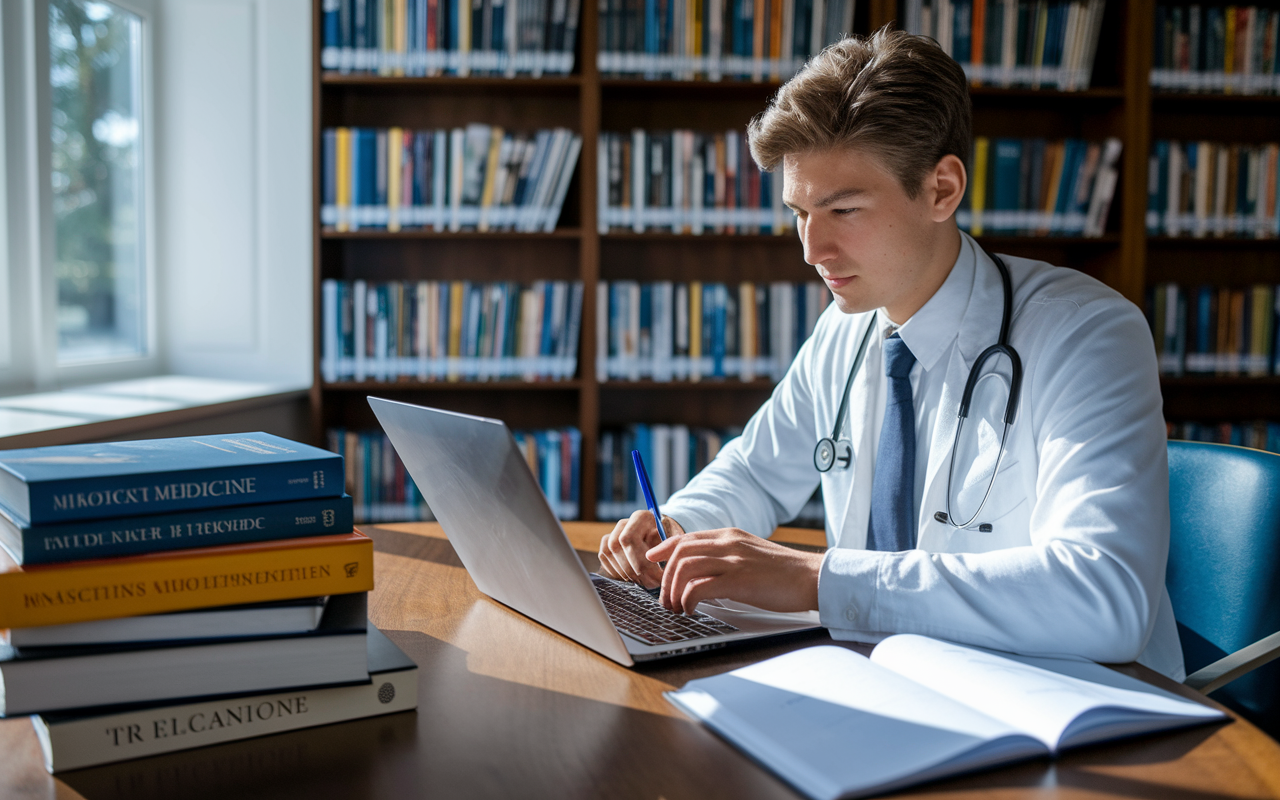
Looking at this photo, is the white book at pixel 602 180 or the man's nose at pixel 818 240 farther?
the white book at pixel 602 180

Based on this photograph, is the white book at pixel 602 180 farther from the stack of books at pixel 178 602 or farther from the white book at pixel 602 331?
the stack of books at pixel 178 602

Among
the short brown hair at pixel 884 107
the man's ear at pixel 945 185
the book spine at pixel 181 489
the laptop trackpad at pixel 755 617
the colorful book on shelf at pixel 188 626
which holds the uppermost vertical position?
the short brown hair at pixel 884 107

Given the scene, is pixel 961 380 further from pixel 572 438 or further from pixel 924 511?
pixel 572 438

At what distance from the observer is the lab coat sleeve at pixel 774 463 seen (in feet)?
4.83

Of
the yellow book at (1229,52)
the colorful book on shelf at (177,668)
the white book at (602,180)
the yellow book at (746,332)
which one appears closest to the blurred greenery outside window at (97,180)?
the white book at (602,180)

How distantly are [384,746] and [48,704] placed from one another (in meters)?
0.23

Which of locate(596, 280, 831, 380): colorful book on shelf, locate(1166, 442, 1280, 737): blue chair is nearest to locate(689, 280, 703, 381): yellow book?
locate(596, 280, 831, 380): colorful book on shelf

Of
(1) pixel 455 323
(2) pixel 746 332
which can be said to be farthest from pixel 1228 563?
(1) pixel 455 323

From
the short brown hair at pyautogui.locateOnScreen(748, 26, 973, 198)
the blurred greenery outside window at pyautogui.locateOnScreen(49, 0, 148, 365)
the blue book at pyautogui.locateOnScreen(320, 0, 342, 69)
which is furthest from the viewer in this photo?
the blue book at pyautogui.locateOnScreen(320, 0, 342, 69)

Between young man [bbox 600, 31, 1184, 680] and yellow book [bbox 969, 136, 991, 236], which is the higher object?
yellow book [bbox 969, 136, 991, 236]

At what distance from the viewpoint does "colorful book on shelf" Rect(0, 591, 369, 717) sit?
67 centimetres

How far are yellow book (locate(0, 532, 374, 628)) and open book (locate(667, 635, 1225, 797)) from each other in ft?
0.97

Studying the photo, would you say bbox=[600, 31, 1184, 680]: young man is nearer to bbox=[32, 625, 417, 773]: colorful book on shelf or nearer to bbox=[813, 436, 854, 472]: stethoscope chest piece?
bbox=[813, 436, 854, 472]: stethoscope chest piece

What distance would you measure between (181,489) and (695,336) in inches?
89.2
